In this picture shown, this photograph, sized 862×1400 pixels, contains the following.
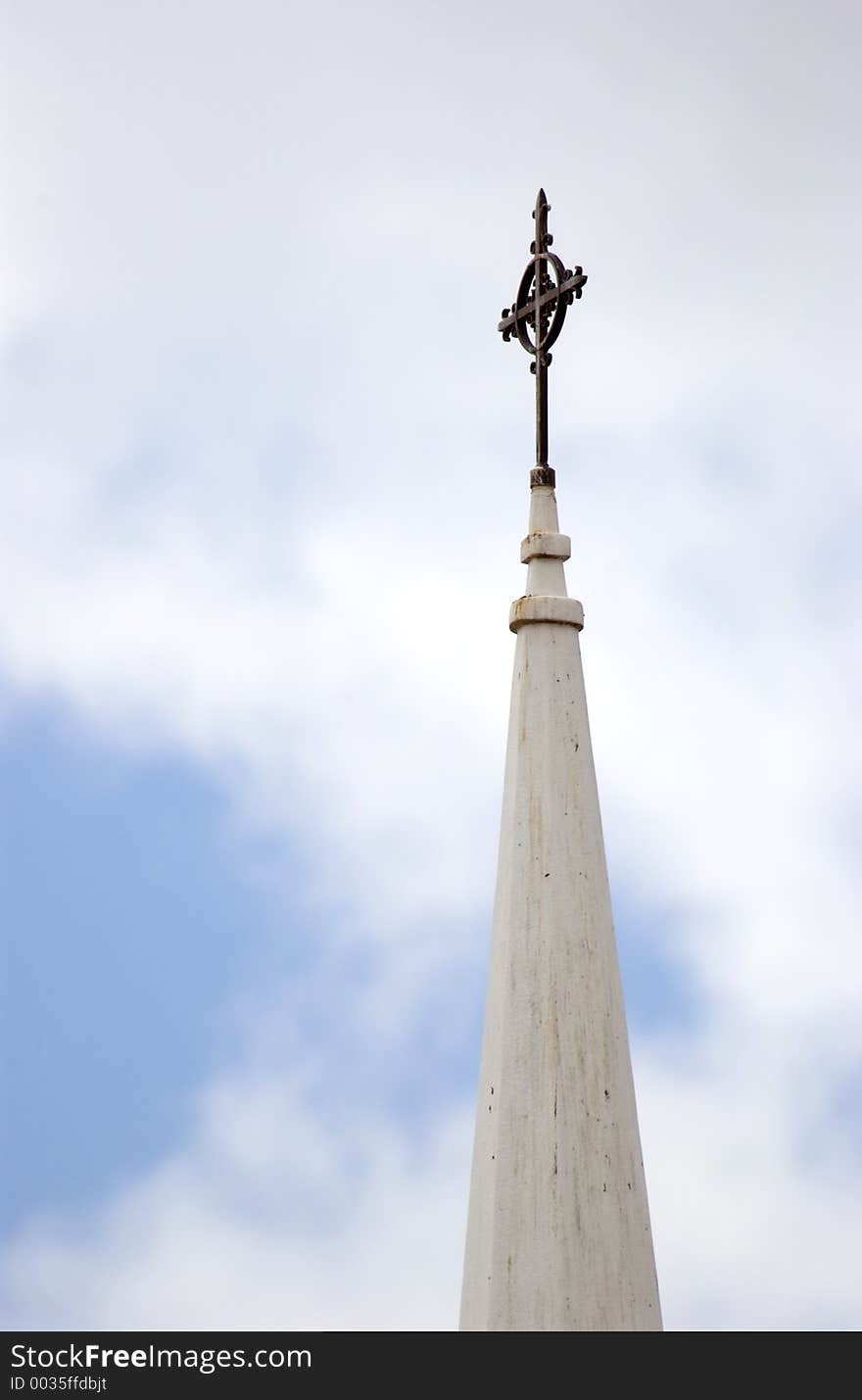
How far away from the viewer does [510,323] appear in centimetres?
893

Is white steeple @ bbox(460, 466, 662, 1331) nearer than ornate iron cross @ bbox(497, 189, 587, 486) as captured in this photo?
Yes

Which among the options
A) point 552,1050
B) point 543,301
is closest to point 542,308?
point 543,301

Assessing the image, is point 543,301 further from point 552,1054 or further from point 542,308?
point 552,1054

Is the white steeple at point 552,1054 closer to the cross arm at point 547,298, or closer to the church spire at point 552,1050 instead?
the church spire at point 552,1050

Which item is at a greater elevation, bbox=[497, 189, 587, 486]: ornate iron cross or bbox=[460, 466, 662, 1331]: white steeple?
bbox=[497, 189, 587, 486]: ornate iron cross

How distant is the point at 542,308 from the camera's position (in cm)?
870

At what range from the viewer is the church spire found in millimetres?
6906

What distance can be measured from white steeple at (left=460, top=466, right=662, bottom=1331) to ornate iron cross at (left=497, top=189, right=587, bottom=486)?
81 cm

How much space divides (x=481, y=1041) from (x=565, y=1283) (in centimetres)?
131

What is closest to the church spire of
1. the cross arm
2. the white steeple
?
the white steeple

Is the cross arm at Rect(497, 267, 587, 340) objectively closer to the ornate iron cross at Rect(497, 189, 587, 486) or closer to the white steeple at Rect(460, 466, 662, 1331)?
the ornate iron cross at Rect(497, 189, 587, 486)

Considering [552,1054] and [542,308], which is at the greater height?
[542,308]

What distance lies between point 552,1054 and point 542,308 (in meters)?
4.30
